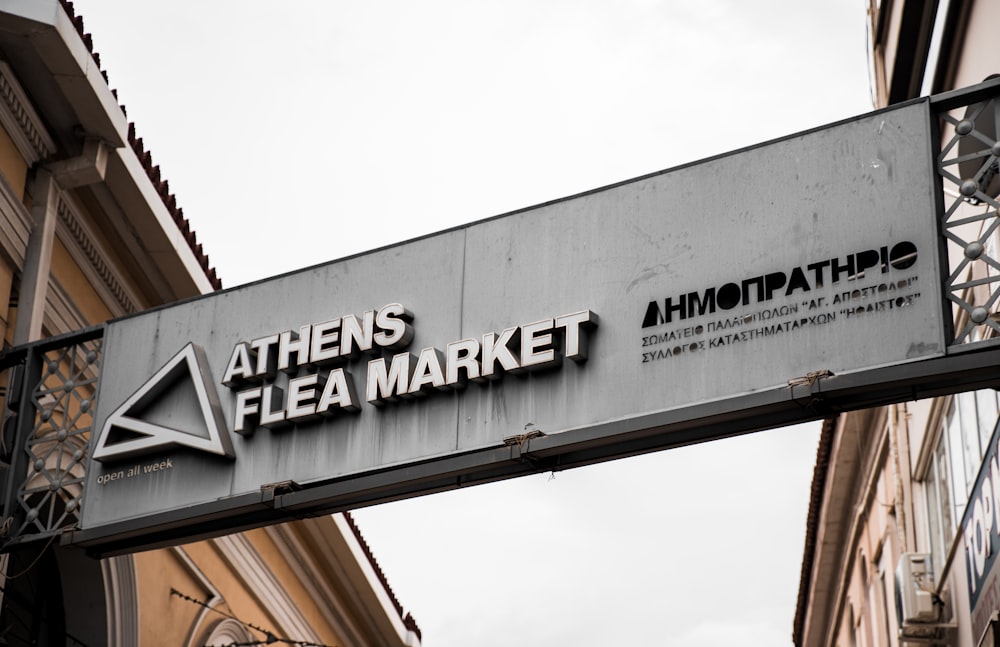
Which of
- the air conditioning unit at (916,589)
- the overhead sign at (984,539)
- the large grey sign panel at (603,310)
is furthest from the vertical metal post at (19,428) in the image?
the air conditioning unit at (916,589)

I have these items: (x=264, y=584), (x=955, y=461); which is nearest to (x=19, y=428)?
(x=264, y=584)

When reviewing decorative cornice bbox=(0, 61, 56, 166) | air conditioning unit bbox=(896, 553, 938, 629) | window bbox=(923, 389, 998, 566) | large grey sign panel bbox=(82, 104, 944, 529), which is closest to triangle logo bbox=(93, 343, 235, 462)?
large grey sign panel bbox=(82, 104, 944, 529)

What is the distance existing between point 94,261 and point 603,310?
18.0ft

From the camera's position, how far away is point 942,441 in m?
16.8

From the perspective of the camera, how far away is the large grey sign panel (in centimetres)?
873

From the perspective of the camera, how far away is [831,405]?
862cm

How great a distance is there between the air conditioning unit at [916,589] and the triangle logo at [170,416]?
899cm

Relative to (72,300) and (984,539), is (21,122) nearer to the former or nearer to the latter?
(72,300)

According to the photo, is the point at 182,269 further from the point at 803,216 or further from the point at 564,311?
the point at 803,216

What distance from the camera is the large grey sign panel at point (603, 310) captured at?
8.73 m

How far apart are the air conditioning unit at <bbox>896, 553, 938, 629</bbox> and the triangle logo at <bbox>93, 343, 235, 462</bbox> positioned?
899cm

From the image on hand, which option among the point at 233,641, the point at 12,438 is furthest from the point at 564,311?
the point at 233,641

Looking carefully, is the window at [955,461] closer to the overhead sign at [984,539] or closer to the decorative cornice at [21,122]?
the overhead sign at [984,539]

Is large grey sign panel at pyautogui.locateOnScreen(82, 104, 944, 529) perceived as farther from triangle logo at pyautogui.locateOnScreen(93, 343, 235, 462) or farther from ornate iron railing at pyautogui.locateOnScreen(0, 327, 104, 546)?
ornate iron railing at pyautogui.locateOnScreen(0, 327, 104, 546)
